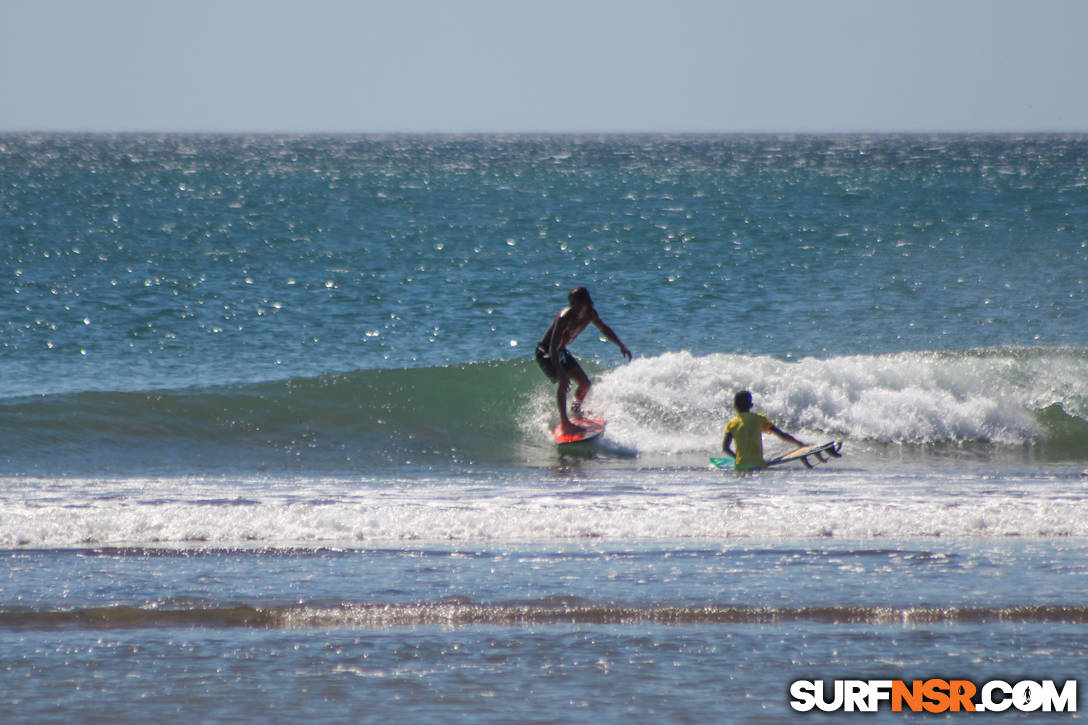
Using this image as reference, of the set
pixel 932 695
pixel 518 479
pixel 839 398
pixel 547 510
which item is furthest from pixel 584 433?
pixel 932 695

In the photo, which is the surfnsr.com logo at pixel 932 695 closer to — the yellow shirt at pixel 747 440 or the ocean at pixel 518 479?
A: the ocean at pixel 518 479

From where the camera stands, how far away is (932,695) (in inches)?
209

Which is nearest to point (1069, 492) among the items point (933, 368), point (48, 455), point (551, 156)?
point (933, 368)

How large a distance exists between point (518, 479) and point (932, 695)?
638cm

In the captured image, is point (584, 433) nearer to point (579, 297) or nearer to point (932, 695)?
point (579, 297)

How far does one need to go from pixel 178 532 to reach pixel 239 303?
52.8 ft

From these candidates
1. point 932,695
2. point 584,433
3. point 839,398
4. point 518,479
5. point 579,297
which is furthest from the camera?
point 839,398

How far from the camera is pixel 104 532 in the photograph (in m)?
8.20

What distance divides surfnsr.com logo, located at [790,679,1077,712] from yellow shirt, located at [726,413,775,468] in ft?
19.4

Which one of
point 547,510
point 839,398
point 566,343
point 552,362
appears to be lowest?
point 839,398

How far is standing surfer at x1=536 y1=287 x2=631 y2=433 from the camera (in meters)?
12.6

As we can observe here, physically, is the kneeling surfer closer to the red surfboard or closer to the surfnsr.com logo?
the red surfboard

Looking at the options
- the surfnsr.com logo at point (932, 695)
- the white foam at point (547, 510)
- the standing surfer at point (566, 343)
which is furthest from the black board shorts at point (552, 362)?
the surfnsr.com logo at point (932, 695)

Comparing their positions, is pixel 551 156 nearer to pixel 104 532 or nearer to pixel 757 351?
pixel 757 351
